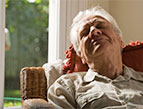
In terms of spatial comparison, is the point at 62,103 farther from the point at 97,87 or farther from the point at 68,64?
the point at 68,64

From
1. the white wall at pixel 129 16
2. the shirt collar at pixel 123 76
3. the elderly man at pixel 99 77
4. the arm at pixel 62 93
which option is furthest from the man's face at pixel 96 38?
the white wall at pixel 129 16

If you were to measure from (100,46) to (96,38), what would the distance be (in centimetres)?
7

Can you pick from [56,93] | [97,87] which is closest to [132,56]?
[97,87]

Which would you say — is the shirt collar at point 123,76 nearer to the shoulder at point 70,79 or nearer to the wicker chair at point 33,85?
the shoulder at point 70,79

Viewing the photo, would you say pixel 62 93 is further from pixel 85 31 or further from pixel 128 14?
pixel 128 14

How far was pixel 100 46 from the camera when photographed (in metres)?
2.38

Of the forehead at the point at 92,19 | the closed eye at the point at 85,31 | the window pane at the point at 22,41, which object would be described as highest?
the forehead at the point at 92,19

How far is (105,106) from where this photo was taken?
2246 mm

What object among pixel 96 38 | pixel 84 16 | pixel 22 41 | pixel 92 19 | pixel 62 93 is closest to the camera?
pixel 62 93

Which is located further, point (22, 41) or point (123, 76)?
point (22, 41)

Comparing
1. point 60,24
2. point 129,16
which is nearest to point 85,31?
point 60,24

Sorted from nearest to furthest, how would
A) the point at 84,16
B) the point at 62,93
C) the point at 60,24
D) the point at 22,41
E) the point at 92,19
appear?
the point at 62,93 < the point at 92,19 < the point at 84,16 < the point at 60,24 < the point at 22,41

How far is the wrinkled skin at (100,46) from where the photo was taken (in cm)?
239

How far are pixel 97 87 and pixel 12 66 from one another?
651 cm
